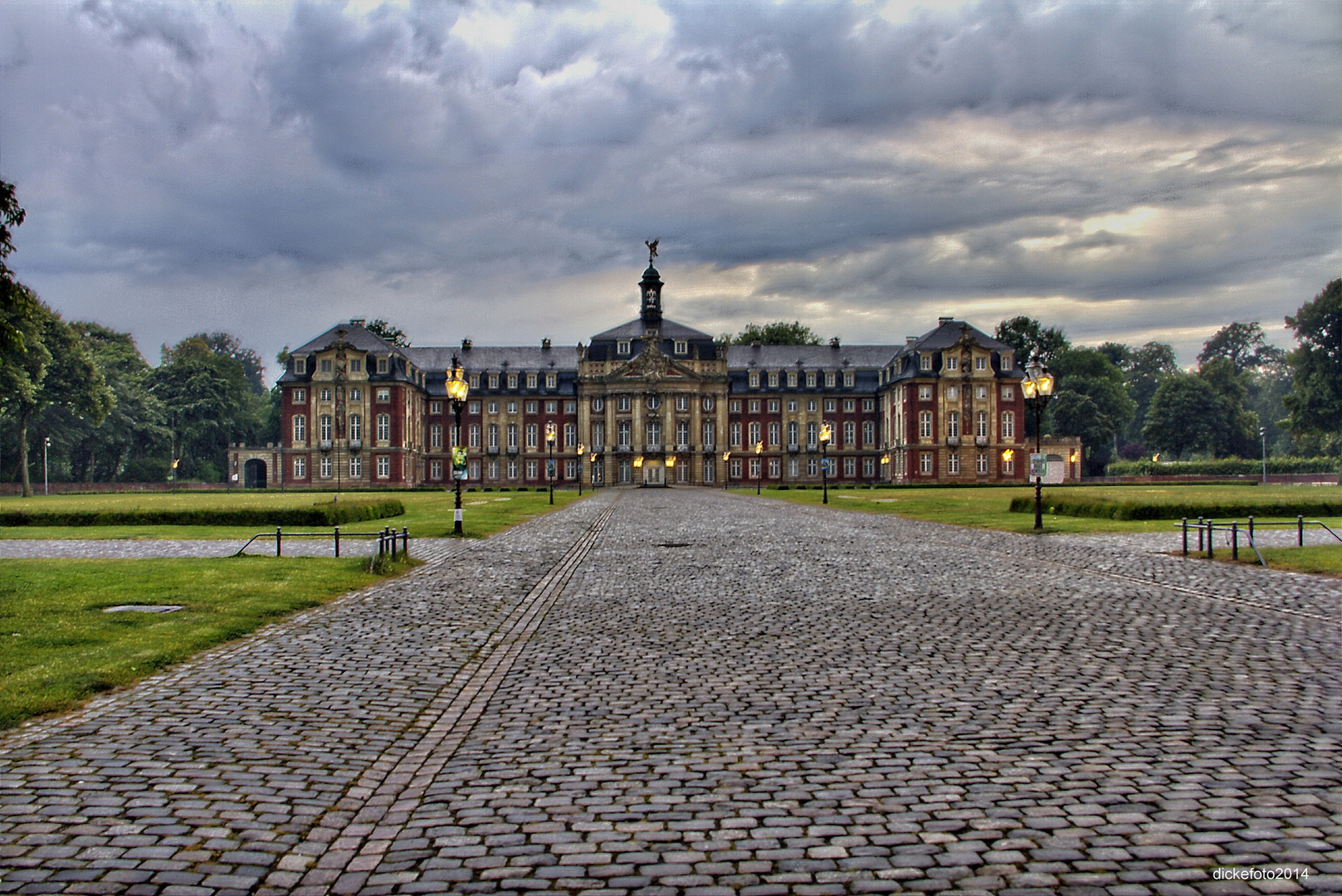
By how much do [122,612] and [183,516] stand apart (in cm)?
2281

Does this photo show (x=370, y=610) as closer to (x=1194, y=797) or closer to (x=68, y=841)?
(x=68, y=841)

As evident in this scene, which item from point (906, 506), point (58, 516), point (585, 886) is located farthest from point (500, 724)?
point (906, 506)

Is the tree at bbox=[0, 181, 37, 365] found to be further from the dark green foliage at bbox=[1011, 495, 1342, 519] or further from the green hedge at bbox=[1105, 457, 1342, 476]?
the green hedge at bbox=[1105, 457, 1342, 476]

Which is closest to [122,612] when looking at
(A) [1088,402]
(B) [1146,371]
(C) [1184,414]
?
(A) [1088,402]

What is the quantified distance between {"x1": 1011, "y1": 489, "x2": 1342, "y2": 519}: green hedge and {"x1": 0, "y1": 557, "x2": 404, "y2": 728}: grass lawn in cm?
2623

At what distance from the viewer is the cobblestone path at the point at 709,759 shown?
4.37 metres

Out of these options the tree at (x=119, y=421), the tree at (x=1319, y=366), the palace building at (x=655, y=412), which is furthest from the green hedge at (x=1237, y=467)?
the tree at (x=119, y=421)

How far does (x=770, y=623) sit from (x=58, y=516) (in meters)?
31.2

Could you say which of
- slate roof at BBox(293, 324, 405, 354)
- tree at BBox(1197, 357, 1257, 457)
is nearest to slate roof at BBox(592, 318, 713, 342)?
slate roof at BBox(293, 324, 405, 354)

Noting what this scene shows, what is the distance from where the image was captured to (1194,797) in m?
5.12

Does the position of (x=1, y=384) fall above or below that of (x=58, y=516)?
above

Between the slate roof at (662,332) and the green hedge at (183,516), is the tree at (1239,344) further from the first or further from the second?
the green hedge at (183,516)

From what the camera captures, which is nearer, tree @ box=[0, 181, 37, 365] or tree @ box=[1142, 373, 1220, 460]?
tree @ box=[0, 181, 37, 365]

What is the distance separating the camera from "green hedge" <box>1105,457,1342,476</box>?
9431 cm
